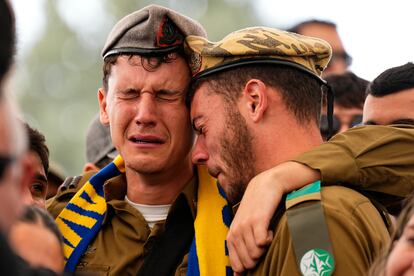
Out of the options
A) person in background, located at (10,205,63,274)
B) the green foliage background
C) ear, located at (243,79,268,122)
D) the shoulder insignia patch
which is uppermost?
person in background, located at (10,205,63,274)

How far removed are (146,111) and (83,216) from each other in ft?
1.79

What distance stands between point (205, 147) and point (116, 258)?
63 centimetres

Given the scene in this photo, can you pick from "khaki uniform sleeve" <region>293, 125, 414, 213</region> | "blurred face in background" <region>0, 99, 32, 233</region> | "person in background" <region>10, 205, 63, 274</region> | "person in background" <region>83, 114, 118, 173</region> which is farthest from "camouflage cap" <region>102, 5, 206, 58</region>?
"blurred face in background" <region>0, 99, 32, 233</region>

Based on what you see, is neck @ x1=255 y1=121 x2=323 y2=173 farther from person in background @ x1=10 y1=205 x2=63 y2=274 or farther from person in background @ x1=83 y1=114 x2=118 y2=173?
person in background @ x1=83 y1=114 x2=118 y2=173

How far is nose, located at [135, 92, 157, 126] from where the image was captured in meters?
4.14

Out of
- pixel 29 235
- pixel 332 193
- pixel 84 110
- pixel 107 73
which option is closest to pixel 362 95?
pixel 107 73

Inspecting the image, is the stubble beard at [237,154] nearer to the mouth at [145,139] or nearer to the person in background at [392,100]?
the mouth at [145,139]

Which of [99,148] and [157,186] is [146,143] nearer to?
[157,186]

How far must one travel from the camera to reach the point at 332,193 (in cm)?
319

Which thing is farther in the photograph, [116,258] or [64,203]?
[64,203]

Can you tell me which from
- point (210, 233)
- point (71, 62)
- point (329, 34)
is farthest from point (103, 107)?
point (71, 62)

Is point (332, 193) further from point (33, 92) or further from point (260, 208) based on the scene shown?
point (33, 92)

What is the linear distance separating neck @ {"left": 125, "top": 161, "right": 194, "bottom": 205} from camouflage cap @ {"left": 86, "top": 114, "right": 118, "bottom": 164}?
5.10 ft

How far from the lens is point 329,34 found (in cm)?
770
